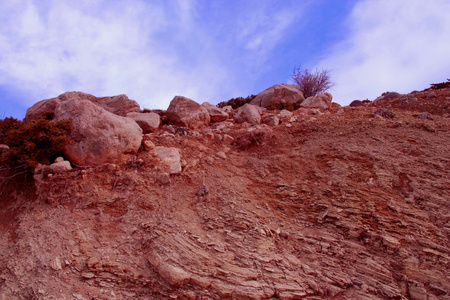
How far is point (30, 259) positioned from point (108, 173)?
1531 millimetres

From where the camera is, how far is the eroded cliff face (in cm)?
296

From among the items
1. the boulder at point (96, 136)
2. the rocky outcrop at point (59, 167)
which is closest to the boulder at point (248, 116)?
the boulder at point (96, 136)

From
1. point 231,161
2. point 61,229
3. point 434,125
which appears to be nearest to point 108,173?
point 61,229

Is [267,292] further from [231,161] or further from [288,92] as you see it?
[288,92]

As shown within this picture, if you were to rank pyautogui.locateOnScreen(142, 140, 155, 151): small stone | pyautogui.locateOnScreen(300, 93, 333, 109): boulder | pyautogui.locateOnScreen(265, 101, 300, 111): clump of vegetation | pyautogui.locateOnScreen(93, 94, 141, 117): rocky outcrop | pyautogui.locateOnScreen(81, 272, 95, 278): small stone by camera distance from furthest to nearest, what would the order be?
pyautogui.locateOnScreen(265, 101, 300, 111): clump of vegetation, pyautogui.locateOnScreen(300, 93, 333, 109): boulder, pyautogui.locateOnScreen(93, 94, 141, 117): rocky outcrop, pyautogui.locateOnScreen(142, 140, 155, 151): small stone, pyautogui.locateOnScreen(81, 272, 95, 278): small stone

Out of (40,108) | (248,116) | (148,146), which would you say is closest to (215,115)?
(248,116)

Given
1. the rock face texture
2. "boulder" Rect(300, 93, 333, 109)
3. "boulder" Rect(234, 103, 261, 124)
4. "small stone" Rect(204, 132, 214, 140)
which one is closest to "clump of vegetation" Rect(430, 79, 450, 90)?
"boulder" Rect(300, 93, 333, 109)

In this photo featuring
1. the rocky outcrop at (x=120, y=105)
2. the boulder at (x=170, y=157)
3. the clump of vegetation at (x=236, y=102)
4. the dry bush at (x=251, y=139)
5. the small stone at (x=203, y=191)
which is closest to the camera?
the small stone at (x=203, y=191)

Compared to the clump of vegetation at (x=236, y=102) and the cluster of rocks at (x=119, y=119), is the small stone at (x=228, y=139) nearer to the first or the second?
the cluster of rocks at (x=119, y=119)

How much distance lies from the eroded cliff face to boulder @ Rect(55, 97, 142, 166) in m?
0.24

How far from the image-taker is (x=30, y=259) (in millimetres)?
3281

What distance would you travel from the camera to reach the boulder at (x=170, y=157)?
4664 millimetres

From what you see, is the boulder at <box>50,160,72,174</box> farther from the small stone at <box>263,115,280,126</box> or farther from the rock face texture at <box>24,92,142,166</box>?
the small stone at <box>263,115,280,126</box>

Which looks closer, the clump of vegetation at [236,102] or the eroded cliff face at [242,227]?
the eroded cliff face at [242,227]
